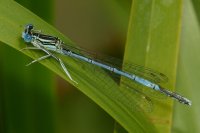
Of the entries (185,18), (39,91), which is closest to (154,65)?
(185,18)

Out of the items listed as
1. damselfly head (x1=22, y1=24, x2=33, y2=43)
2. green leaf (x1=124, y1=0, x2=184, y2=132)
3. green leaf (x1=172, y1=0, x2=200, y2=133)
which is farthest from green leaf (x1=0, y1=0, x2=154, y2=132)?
green leaf (x1=172, y1=0, x2=200, y2=133)

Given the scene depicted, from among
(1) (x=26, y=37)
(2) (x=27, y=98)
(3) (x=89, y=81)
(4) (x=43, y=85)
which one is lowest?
(2) (x=27, y=98)

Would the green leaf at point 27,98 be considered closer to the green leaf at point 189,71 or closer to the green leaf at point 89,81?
the green leaf at point 89,81

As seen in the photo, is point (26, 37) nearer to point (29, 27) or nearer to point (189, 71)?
point (29, 27)

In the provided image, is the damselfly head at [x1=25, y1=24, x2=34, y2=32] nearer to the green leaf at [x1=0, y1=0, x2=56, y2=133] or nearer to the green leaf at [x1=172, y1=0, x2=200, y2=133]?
the green leaf at [x1=0, y1=0, x2=56, y2=133]

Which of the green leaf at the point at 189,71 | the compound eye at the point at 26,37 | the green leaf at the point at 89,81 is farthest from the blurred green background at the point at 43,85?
the green leaf at the point at 89,81

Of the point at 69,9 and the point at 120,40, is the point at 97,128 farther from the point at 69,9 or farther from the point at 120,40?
the point at 69,9

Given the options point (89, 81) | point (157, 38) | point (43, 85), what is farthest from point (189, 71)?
point (43, 85)
